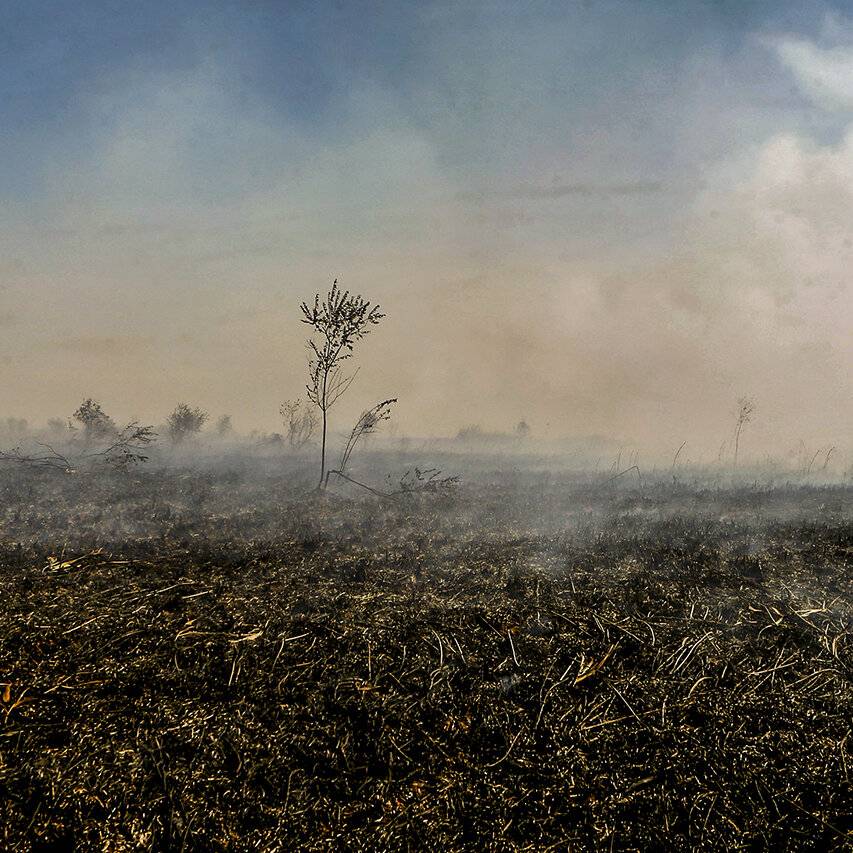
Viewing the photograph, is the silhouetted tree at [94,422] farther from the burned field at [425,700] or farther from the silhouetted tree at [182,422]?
the burned field at [425,700]

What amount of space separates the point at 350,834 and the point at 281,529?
6.68 meters

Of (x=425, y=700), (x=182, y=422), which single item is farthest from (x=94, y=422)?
(x=425, y=700)

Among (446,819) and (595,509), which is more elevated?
(595,509)

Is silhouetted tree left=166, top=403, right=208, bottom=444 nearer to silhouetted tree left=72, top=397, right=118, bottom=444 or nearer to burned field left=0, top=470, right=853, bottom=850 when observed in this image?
silhouetted tree left=72, top=397, right=118, bottom=444

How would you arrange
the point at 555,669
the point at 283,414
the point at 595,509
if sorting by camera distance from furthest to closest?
the point at 283,414, the point at 595,509, the point at 555,669

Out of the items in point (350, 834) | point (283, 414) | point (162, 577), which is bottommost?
point (350, 834)

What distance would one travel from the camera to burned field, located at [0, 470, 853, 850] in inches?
135

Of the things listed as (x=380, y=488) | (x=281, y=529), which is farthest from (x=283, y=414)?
(x=281, y=529)

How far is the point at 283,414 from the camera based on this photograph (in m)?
35.0

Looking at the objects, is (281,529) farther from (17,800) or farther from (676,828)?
(676,828)

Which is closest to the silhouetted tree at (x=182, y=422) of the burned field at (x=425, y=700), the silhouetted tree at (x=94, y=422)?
the silhouetted tree at (x=94, y=422)

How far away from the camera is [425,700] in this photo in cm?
422

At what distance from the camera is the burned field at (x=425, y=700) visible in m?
3.43

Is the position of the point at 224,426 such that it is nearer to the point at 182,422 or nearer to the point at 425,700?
the point at 182,422
